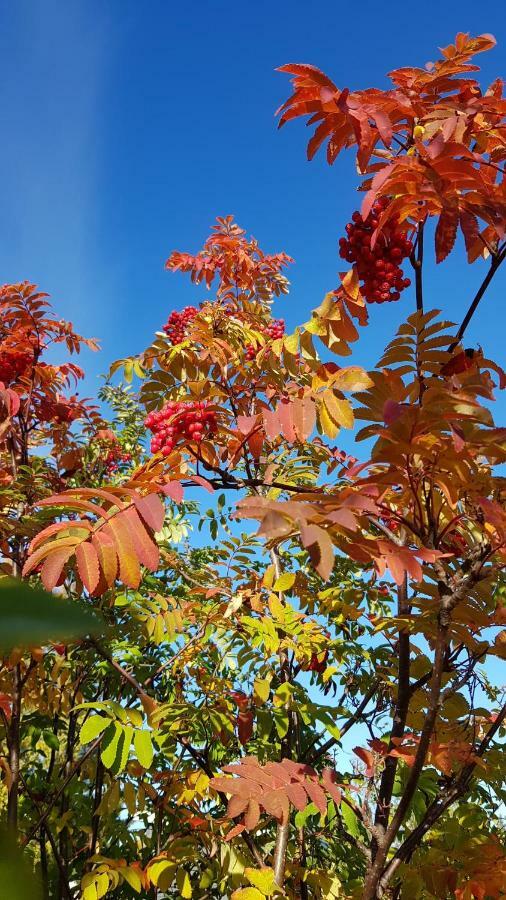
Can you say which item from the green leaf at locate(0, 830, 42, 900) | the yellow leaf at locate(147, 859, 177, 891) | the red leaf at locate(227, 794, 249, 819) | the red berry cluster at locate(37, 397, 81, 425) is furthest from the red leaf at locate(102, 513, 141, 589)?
the red berry cluster at locate(37, 397, 81, 425)

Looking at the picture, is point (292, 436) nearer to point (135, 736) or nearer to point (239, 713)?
point (135, 736)

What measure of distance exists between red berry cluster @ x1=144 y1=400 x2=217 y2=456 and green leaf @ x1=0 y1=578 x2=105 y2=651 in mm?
2175

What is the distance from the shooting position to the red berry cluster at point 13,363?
4.67 m

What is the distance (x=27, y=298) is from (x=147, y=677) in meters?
2.83

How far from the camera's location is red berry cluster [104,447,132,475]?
6027 mm

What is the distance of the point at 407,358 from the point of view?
227 cm

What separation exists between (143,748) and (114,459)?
4241mm

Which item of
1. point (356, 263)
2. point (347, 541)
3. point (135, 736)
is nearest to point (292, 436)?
point (347, 541)

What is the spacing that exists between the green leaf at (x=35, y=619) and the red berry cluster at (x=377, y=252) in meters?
2.42

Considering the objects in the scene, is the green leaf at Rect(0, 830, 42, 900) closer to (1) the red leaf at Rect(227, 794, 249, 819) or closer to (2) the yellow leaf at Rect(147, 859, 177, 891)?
(1) the red leaf at Rect(227, 794, 249, 819)

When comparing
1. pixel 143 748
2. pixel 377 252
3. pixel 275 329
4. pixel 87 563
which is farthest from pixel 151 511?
pixel 275 329

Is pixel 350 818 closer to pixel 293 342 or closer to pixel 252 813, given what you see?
pixel 252 813

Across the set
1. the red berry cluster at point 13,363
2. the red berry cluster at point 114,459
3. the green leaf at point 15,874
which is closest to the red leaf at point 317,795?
the green leaf at point 15,874

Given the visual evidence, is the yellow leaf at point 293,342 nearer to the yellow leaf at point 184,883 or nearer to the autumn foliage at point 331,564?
the autumn foliage at point 331,564
